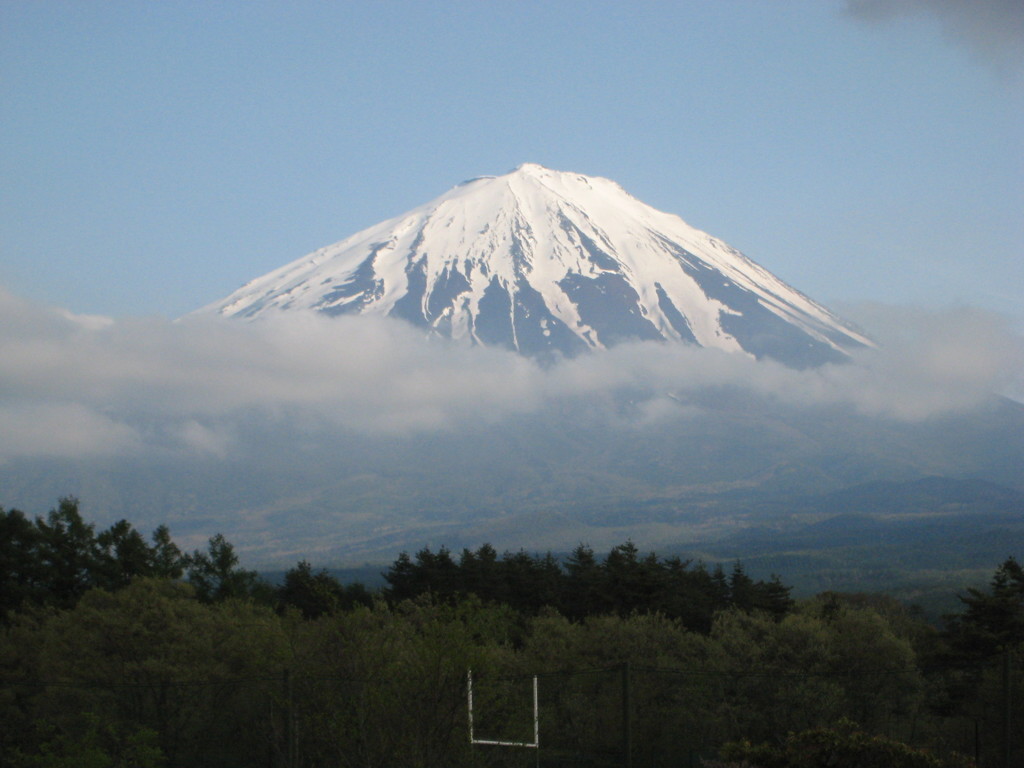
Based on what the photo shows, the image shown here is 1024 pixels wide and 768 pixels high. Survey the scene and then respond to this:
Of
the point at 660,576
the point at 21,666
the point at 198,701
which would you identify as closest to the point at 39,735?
the point at 198,701

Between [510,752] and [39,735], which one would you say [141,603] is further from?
[510,752]

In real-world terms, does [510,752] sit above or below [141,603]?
below

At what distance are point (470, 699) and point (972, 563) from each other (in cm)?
16040

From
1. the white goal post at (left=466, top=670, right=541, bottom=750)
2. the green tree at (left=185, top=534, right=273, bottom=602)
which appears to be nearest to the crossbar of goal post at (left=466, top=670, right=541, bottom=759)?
the white goal post at (left=466, top=670, right=541, bottom=750)

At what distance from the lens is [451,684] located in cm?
1809

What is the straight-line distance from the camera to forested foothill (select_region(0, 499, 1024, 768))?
1822 cm

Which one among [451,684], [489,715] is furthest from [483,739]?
[451,684]

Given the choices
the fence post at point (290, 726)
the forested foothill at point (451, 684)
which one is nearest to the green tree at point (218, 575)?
the forested foothill at point (451, 684)

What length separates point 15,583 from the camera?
41031 mm

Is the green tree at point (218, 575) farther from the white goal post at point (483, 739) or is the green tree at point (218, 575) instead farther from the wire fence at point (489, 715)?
the white goal post at point (483, 739)

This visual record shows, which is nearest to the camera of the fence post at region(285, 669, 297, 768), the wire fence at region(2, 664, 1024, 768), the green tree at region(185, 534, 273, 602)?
the fence post at region(285, 669, 297, 768)

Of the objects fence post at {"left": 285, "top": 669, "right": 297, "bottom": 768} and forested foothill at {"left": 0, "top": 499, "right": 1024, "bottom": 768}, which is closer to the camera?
fence post at {"left": 285, "top": 669, "right": 297, "bottom": 768}

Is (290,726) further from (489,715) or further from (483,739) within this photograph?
(483,739)

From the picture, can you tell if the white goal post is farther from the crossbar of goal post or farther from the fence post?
the fence post
